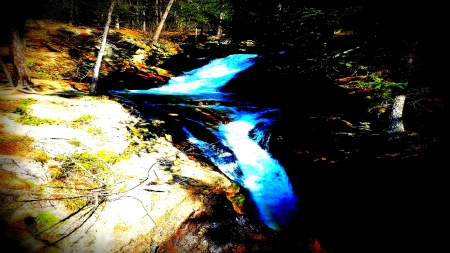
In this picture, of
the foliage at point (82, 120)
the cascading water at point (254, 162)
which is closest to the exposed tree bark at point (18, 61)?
the foliage at point (82, 120)

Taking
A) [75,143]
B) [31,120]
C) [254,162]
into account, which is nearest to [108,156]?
[75,143]

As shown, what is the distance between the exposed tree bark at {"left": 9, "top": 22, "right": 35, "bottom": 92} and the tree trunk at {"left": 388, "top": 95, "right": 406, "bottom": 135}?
559 inches

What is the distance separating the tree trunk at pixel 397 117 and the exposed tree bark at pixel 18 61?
1419 cm

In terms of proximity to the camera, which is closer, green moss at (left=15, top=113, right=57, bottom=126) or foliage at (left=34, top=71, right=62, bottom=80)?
green moss at (left=15, top=113, right=57, bottom=126)

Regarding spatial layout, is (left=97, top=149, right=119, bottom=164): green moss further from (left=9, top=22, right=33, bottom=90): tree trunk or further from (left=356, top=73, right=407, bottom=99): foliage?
(left=356, top=73, right=407, bottom=99): foliage

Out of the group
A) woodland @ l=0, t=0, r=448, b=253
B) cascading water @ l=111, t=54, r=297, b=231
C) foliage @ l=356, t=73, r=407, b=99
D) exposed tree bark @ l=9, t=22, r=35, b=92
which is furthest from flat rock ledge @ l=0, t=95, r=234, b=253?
foliage @ l=356, t=73, r=407, b=99

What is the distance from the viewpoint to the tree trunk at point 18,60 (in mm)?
8368

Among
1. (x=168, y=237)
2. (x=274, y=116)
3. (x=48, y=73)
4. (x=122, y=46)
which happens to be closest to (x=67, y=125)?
(x=168, y=237)

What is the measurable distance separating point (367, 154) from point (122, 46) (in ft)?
57.1

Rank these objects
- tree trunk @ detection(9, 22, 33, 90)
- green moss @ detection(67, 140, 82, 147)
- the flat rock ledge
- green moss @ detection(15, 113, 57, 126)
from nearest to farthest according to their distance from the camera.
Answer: the flat rock ledge
green moss @ detection(67, 140, 82, 147)
green moss @ detection(15, 113, 57, 126)
tree trunk @ detection(9, 22, 33, 90)

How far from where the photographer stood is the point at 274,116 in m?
10.8

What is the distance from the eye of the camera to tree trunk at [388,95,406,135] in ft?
23.7

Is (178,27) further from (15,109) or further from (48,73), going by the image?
(15,109)

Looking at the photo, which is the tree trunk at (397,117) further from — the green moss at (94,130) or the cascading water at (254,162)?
the green moss at (94,130)
